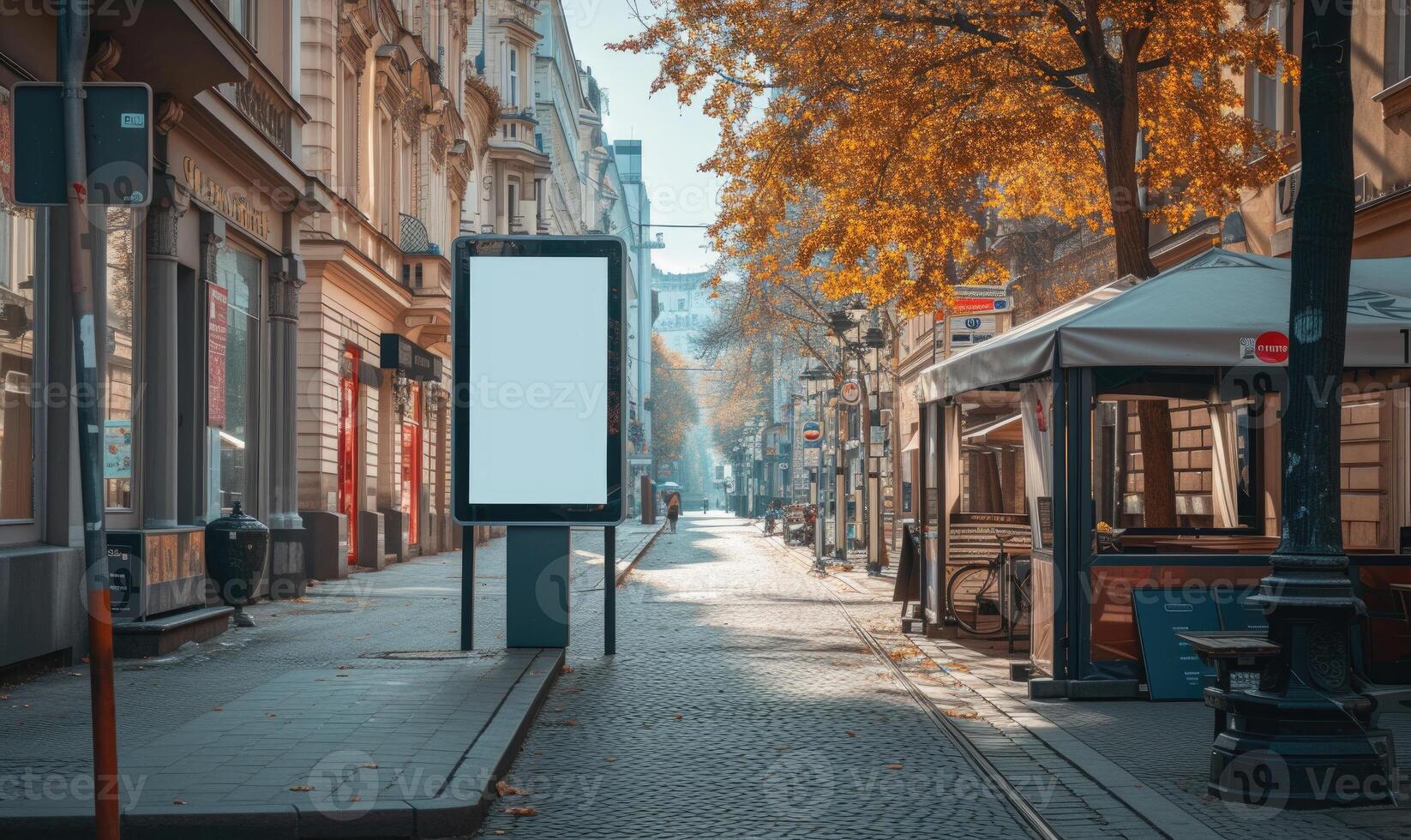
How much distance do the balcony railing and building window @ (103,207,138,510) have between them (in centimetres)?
1643

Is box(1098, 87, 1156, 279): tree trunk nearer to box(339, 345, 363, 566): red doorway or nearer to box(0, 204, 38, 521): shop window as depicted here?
box(0, 204, 38, 521): shop window

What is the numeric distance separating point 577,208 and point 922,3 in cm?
7036

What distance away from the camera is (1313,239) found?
7.31 meters

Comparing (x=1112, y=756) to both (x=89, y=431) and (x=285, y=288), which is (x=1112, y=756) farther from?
(x=285, y=288)

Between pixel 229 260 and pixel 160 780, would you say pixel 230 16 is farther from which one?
pixel 160 780

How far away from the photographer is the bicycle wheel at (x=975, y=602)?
15.0 meters

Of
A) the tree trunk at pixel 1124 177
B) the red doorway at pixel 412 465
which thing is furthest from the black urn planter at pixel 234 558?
the red doorway at pixel 412 465

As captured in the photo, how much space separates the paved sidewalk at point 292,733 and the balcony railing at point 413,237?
1685 centimetres

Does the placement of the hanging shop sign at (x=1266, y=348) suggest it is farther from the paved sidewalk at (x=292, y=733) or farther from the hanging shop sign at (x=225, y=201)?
the hanging shop sign at (x=225, y=201)

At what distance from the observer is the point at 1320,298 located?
728 cm

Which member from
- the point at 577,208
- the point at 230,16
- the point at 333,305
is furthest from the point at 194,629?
the point at 577,208

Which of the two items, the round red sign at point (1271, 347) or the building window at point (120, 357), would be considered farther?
the building window at point (120, 357)

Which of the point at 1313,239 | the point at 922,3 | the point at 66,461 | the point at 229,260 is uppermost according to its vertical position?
the point at 922,3

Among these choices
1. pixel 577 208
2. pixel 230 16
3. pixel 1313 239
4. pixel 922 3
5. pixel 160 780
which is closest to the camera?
pixel 160 780
